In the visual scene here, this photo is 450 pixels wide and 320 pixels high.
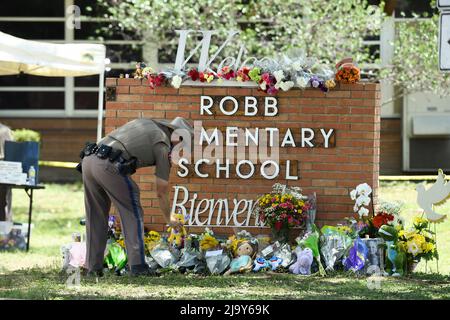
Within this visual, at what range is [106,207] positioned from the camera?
9688 millimetres

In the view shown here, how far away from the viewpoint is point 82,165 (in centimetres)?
954

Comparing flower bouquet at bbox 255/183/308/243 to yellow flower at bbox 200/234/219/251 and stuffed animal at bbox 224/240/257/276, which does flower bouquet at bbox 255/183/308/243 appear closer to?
stuffed animal at bbox 224/240/257/276

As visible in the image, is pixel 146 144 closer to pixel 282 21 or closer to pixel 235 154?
pixel 235 154

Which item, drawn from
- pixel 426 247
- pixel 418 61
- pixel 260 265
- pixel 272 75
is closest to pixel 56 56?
pixel 272 75

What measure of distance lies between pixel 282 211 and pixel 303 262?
1.91 feet

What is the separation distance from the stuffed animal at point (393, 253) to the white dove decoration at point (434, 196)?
1.21ft

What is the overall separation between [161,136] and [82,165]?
2.57 feet

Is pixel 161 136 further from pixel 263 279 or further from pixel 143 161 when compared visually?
pixel 263 279

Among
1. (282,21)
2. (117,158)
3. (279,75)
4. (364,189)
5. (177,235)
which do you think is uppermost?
(282,21)

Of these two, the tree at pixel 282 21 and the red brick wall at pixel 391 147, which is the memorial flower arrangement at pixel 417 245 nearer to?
the tree at pixel 282 21

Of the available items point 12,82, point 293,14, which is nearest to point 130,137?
point 293,14

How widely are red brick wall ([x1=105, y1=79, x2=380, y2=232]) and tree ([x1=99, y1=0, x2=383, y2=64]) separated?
20.5ft

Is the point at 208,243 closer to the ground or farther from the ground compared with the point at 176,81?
closer to the ground

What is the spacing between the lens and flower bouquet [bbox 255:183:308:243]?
10227 millimetres
